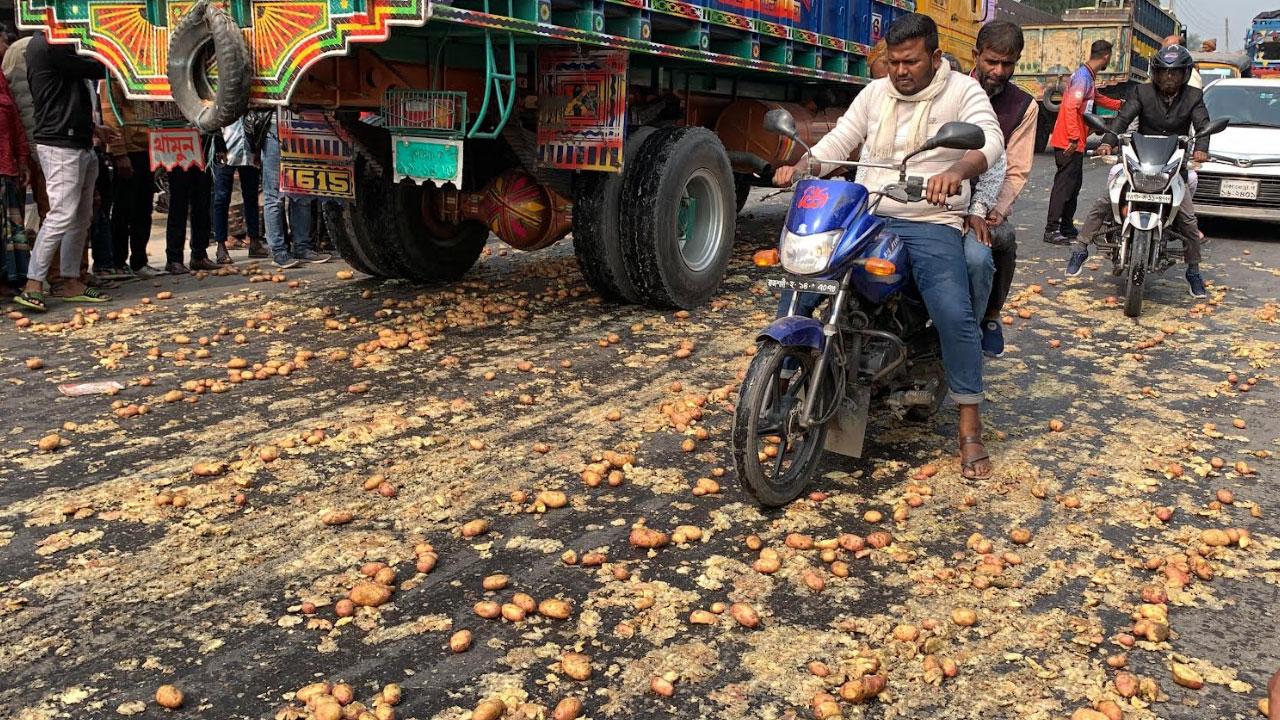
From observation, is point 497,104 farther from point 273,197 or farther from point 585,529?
point 273,197

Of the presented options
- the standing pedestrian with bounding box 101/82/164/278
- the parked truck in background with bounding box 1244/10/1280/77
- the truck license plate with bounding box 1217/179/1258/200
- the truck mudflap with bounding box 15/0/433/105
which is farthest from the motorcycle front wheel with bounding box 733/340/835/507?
the parked truck in background with bounding box 1244/10/1280/77

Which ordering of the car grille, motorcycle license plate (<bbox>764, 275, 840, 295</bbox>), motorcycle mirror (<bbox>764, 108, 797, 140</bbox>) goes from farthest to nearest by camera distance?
1. the car grille
2. motorcycle mirror (<bbox>764, 108, 797, 140</bbox>)
3. motorcycle license plate (<bbox>764, 275, 840, 295</bbox>)

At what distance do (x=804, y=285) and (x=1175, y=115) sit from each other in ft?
19.1

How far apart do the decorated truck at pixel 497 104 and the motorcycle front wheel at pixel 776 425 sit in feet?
8.47

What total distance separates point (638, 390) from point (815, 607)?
2.45 m

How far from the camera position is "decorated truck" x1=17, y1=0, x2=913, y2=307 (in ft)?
18.1

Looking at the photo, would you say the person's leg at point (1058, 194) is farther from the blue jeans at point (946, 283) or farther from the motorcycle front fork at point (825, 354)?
the motorcycle front fork at point (825, 354)

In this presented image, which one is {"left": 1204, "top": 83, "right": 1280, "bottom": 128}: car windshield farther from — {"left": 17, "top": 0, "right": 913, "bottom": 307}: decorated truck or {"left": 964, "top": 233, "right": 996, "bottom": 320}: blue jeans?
{"left": 964, "top": 233, "right": 996, "bottom": 320}: blue jeans

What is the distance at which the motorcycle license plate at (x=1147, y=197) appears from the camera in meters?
7.61

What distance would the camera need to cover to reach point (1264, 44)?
3073cm

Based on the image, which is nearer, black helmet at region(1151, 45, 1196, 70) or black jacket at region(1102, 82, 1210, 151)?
black helmet at region(1151, 45, 1196, 70)

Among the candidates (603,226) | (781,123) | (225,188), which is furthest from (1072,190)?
(225,188)

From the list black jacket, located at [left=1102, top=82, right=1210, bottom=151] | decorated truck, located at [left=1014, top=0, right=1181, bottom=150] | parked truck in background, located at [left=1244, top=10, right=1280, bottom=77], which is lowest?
black jacket, located at [left=1102, top=82, right=1210, bottom=151]

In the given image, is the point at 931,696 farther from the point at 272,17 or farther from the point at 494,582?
the point at 272,17
